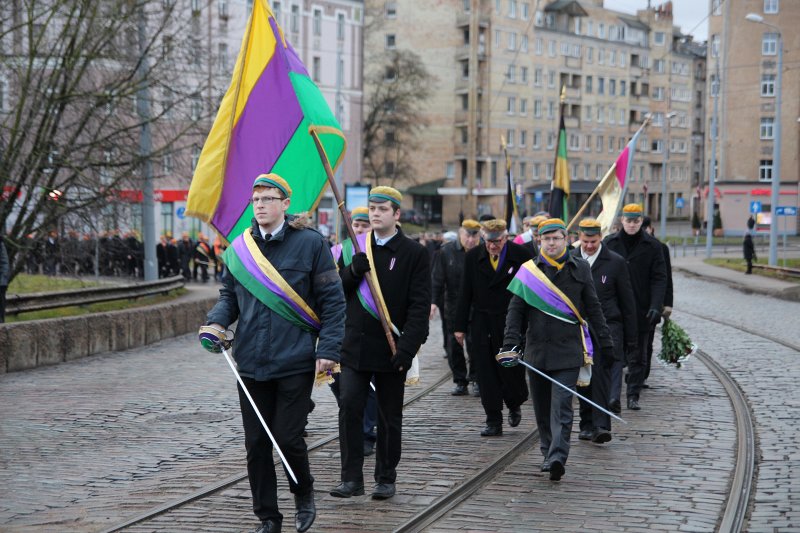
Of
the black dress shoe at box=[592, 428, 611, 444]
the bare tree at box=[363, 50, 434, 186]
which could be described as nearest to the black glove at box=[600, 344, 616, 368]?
the black dress shoe at box=[592, 428, 611, 444]

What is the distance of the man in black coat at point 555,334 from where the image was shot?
331 inches

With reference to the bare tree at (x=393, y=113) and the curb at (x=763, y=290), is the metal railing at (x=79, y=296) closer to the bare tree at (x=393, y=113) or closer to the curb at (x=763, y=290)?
the curb at (x=763, y=290)

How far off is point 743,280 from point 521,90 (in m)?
59.5

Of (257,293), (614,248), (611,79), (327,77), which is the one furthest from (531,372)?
(611,79)

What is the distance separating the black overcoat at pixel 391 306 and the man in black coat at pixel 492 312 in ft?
7.38

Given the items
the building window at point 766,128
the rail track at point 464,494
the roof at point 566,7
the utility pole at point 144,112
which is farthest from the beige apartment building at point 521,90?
the rail track at point 464,494

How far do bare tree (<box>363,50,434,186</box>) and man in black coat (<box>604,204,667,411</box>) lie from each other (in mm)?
68831

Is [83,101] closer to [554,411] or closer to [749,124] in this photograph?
[554,411]

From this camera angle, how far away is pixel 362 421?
740cm

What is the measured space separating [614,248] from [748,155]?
67.8 meters

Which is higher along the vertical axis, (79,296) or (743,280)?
(79,296)

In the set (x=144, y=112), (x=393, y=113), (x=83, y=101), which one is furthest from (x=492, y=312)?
(x=393, y=113)

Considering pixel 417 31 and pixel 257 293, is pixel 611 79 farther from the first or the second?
pixel 257 293

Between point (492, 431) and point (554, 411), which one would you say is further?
point (492, 431)
